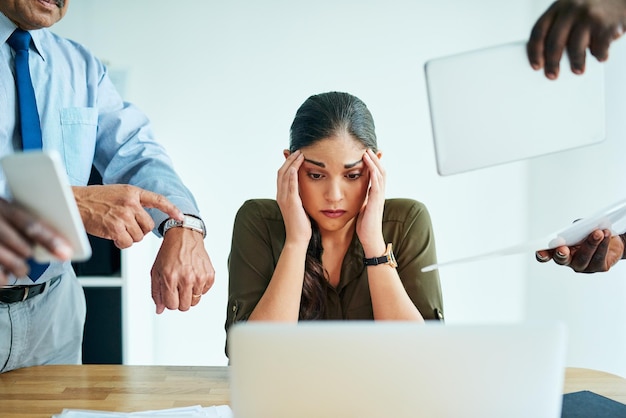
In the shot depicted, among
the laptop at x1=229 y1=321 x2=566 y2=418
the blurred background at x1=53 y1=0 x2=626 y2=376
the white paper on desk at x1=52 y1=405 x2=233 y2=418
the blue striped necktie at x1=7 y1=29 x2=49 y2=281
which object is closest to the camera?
the laptop at x1=229 y1=321 x2=566 y2=418

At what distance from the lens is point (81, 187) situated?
5.05ft

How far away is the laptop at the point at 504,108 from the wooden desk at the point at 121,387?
0.64 meters

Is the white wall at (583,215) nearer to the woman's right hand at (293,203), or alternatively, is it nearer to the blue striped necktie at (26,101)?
the woman's right hand at (293,203)

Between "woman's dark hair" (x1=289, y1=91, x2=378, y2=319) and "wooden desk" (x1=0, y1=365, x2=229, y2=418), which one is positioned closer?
"wooden desk" (x1=0, y1=365, x2=229, y2=418)

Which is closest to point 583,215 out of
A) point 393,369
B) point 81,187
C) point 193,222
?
point 193,222

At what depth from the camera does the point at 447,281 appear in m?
3.67

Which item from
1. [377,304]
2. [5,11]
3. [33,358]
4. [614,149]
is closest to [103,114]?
[5,11]

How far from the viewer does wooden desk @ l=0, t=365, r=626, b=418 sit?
1.48m

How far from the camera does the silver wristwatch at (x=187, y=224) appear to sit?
5.54ft

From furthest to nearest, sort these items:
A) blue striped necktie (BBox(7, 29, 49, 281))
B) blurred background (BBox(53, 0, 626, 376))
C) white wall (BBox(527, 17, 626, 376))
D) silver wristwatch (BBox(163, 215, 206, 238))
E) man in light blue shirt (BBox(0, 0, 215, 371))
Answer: blurred background (BBox(53, 0, 626, 376)), white wall (BBox(527, 17, 626, 376)), blue striped necktie (BBox(7, 29, 49, 281)), silver wristwatch (BBox(163, 215, 206, 238)), man in light blue shirt (BBox(0, 0, 215, 371))

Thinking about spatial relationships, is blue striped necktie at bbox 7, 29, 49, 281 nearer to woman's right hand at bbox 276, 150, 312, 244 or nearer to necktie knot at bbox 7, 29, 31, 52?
necktie knot at bbox 7, 29, 31, 52

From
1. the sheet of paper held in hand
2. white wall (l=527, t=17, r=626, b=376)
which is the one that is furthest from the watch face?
white wall (l=527, t=17, r=626, b=376)

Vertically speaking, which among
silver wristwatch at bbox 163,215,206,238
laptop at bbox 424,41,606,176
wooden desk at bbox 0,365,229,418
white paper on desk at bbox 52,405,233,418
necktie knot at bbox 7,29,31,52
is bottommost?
white paper on desk at bbox 52,405,233,418

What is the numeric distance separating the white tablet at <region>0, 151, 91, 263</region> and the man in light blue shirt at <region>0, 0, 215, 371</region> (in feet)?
1.44
